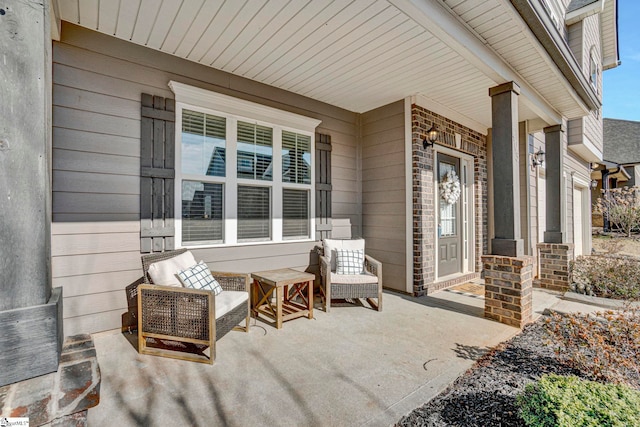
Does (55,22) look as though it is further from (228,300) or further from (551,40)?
(551,40)

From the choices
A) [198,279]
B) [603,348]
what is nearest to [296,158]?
[198,279]

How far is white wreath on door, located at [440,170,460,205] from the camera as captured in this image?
529 cm

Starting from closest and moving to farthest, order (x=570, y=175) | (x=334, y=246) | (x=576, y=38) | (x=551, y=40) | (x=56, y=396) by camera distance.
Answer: (x=56, y=396), (x=551, y=40), (x=334, y=246), (x=576, y=38), (x=570, y=175)

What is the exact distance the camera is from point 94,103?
2928mm

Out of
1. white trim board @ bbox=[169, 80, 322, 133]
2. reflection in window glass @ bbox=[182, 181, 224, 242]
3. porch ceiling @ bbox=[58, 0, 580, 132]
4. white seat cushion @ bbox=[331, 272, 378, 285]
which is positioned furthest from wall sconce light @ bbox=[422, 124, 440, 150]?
reflection in window glass @ bbox=[182, 181, 224, 242]

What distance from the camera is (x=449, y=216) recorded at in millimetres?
5523

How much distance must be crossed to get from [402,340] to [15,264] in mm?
2864

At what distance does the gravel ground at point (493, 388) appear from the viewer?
1801mm

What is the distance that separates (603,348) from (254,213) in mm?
3605

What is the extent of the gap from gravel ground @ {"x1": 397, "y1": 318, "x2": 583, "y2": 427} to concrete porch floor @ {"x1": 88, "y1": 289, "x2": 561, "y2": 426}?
0.09m

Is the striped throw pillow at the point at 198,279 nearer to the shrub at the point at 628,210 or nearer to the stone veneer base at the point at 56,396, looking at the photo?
the stone veneer base at the point at 56,396

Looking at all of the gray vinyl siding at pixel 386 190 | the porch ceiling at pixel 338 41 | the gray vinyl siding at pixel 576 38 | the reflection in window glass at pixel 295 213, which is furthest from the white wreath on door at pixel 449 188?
the gray vinyl siding at pixel 576 38

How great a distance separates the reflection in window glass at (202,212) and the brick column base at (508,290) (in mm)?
3278

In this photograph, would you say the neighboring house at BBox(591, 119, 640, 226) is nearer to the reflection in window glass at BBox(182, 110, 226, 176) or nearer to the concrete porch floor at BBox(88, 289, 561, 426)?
the concrete porch floor at BBox(88, 289, 561, 426)
